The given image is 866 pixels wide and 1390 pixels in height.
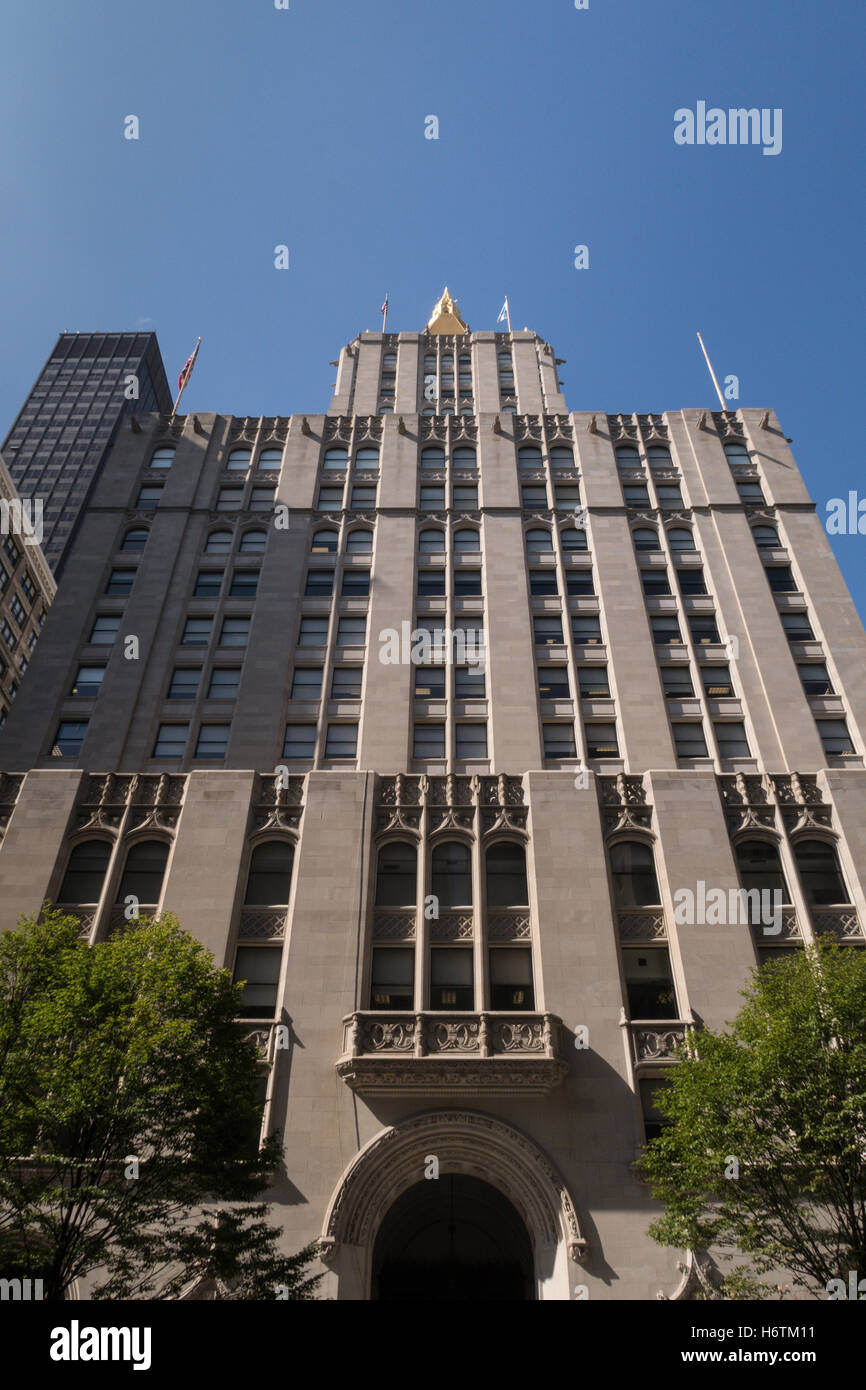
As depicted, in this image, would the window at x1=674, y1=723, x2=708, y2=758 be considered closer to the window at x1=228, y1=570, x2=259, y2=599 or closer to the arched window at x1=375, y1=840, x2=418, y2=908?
the arched window at x1=375, y1=840, x2=418, y2=908

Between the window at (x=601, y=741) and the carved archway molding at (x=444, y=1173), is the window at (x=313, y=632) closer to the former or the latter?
the window at (x=601, y=741)

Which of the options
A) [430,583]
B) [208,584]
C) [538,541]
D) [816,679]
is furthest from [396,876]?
[538,541]

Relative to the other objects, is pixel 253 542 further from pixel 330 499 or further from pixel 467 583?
pixel 467 583

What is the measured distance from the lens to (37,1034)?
19.7 metres

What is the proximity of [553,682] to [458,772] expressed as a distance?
7.05 metres

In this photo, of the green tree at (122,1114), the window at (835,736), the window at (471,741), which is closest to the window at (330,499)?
the window at (471,741)

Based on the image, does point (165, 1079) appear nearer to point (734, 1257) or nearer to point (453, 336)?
point (734, 1257)

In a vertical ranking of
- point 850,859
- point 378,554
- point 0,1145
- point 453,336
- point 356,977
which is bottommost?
point 0,1145

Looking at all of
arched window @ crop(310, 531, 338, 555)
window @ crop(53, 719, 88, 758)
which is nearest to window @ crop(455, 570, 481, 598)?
arched window @ crop(310, 531, 338, 555)

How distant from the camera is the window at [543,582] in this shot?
47000mm

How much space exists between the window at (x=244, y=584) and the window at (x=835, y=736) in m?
27.8
